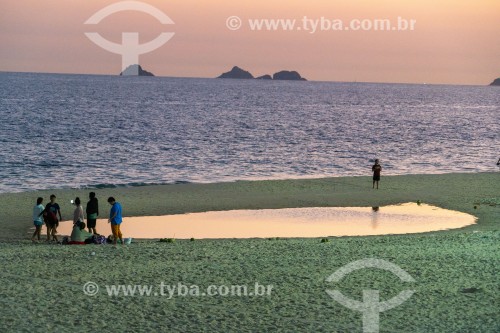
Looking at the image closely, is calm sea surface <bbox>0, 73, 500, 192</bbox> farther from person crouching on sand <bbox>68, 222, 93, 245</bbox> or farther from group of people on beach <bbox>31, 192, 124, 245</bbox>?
person crouching on sand <bbox>68, 222, 93, 245</bbox>

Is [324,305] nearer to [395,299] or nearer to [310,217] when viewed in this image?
[395,299]

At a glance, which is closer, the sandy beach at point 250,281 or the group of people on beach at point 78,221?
the sandy beach at point 250,281

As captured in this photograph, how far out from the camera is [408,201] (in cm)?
3859

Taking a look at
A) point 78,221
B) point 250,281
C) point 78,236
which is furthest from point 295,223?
point 250,281

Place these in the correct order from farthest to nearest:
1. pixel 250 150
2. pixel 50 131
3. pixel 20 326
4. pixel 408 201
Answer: pixel 50 131 < pixel 250 150 < pixel 408 201 < pixel 20 326

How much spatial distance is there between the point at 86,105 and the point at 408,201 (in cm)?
13005

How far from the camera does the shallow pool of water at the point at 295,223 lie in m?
29.0

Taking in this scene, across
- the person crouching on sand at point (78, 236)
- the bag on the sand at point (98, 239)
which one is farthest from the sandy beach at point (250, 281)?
the person crouching on sand at point (78, 236)

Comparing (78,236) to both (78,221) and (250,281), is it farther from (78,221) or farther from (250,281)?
(250,281)

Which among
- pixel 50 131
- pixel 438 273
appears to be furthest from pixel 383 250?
pixel 50 131

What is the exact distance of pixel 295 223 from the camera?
103 ft

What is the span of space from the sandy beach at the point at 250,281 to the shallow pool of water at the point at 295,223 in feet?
5.36

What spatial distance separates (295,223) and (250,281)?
1242 centimetres

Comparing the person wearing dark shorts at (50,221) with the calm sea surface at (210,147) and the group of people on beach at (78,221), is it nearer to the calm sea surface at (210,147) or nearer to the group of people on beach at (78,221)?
the group of people on beach at (78,221)
